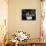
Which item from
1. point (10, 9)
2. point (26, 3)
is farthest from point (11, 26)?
point (26, 3)

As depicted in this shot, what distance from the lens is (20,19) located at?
14.9 feet

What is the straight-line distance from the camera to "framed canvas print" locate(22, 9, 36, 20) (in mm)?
4500

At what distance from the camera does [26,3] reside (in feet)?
14.9

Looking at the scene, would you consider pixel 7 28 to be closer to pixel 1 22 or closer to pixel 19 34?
pixel 1 22

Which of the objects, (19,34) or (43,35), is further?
(43,35)

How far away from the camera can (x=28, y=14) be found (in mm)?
4508

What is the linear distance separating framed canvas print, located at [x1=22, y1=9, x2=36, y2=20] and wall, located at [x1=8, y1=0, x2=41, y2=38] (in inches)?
3.9

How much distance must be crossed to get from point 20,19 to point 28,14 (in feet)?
1.00

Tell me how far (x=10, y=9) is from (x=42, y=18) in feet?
3.53

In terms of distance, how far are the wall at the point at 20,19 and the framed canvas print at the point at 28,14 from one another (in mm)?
99

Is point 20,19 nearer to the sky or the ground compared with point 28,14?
nearer to the ground

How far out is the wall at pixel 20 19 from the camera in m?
4.51

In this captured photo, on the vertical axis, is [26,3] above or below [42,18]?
above

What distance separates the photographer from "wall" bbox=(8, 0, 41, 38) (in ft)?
14.8
